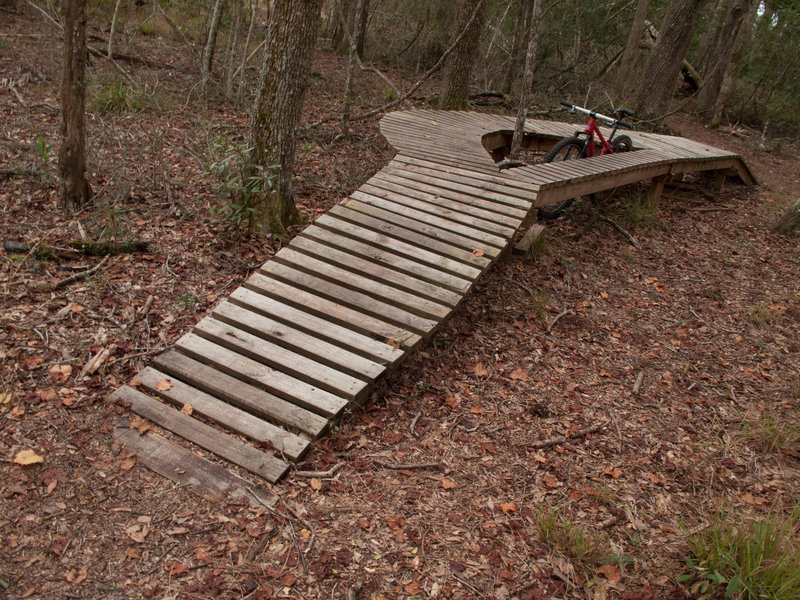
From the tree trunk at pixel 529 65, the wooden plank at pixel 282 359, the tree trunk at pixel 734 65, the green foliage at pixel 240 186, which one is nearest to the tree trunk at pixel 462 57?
the tree trunk at pixel 529 65

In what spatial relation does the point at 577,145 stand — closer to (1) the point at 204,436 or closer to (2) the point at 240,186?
(2) the point at 240,186

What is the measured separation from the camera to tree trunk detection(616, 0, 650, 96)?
13.0 metres

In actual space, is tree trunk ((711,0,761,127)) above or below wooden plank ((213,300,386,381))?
above

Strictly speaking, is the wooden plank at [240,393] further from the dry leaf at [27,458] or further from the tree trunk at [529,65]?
the tree trunk at [529,65]

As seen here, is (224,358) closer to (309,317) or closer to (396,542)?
(309,317)

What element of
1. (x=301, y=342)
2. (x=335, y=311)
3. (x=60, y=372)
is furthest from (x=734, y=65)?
(x=60, y=372)

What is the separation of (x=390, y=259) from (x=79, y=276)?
7.56 feet

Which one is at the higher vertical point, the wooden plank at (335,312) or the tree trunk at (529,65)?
the tree trunk at (529,65)

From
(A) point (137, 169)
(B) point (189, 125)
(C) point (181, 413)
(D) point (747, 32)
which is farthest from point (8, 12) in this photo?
(D) point (747, 32)

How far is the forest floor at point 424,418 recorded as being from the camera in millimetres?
2596

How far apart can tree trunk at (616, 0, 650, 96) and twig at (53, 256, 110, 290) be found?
1263 cm

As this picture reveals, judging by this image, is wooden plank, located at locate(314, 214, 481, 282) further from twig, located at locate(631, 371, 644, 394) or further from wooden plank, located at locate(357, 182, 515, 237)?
twig, located at locate(631, 371, 644, 394)

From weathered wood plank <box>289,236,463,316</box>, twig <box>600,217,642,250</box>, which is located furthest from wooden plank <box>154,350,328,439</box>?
twig <box>600,217,642,250</box>

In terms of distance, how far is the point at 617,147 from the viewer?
7.86 metres
